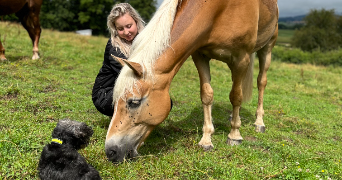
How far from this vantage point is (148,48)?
2326mm

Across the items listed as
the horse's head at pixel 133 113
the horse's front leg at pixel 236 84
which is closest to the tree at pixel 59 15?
the horse's front leg at pixel 236 84

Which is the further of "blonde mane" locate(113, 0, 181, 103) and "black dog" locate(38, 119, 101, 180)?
"blonde mane" locate(113, 0, 181, 103)

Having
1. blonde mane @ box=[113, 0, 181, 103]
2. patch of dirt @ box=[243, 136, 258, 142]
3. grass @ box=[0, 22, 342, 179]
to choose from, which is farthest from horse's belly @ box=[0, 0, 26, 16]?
patch of dirt @ box=[243, 136, 258, 142]

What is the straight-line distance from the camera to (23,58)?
266 inches

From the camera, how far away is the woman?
294 cm

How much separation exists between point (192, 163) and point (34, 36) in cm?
697

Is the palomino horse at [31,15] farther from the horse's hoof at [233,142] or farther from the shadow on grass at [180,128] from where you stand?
the horse's hoof at [233,142]

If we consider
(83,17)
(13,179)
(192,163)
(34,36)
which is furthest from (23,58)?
(83,17)

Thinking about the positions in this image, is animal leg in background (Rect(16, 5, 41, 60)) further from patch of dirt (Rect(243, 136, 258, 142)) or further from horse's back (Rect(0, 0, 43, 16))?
patch of dirt (Rect(243, 136, 258, 142))

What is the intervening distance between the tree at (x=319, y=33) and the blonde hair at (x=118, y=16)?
3876 cm

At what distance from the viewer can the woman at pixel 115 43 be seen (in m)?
2.94

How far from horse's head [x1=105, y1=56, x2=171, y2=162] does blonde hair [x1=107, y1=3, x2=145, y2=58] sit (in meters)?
0.84

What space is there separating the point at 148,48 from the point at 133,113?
686mm

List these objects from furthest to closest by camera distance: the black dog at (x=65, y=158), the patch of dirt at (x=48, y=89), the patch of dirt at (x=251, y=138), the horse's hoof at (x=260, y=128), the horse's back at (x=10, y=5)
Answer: the horse's back at (x=10, y=5) < the patch of dirt at (x=48, y=89) < the horse's hoof at (x=260, y=128) < the patch of dirt at (x=251, y=138) < the black dog at (x=65, y=158)
